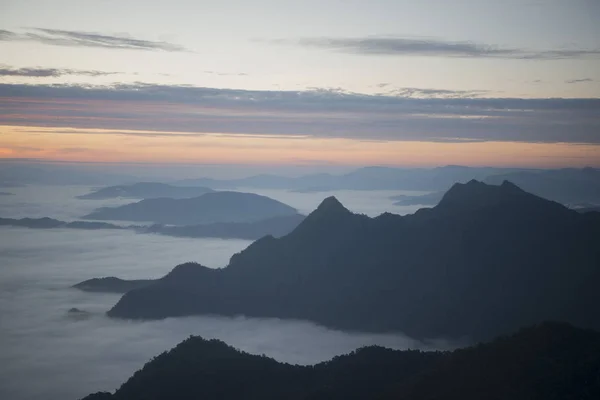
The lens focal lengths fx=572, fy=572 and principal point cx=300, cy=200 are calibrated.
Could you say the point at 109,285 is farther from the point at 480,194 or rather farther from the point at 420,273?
the point at 480,194

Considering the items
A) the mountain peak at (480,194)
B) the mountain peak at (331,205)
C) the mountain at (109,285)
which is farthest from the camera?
the mountain at (109,285)

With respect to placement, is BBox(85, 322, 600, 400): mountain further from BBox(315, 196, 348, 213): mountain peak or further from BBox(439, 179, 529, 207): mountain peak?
BBox(439, 179, 529, 207): mountain peak

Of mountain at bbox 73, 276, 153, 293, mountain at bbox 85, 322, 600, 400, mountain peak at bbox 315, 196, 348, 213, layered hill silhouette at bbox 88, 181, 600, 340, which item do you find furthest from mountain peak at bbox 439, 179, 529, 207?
mountain at bbox 73, 276, 153, 293

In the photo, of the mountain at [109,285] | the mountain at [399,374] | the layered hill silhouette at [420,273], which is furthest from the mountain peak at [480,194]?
the mountain at [109,285]

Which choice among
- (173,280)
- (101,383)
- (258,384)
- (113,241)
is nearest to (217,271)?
(173,280)

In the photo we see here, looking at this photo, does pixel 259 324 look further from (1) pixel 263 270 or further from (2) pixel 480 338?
(2) pixel 480 338

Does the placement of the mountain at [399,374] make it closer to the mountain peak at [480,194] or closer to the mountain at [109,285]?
the mountain peak at [480,194]
